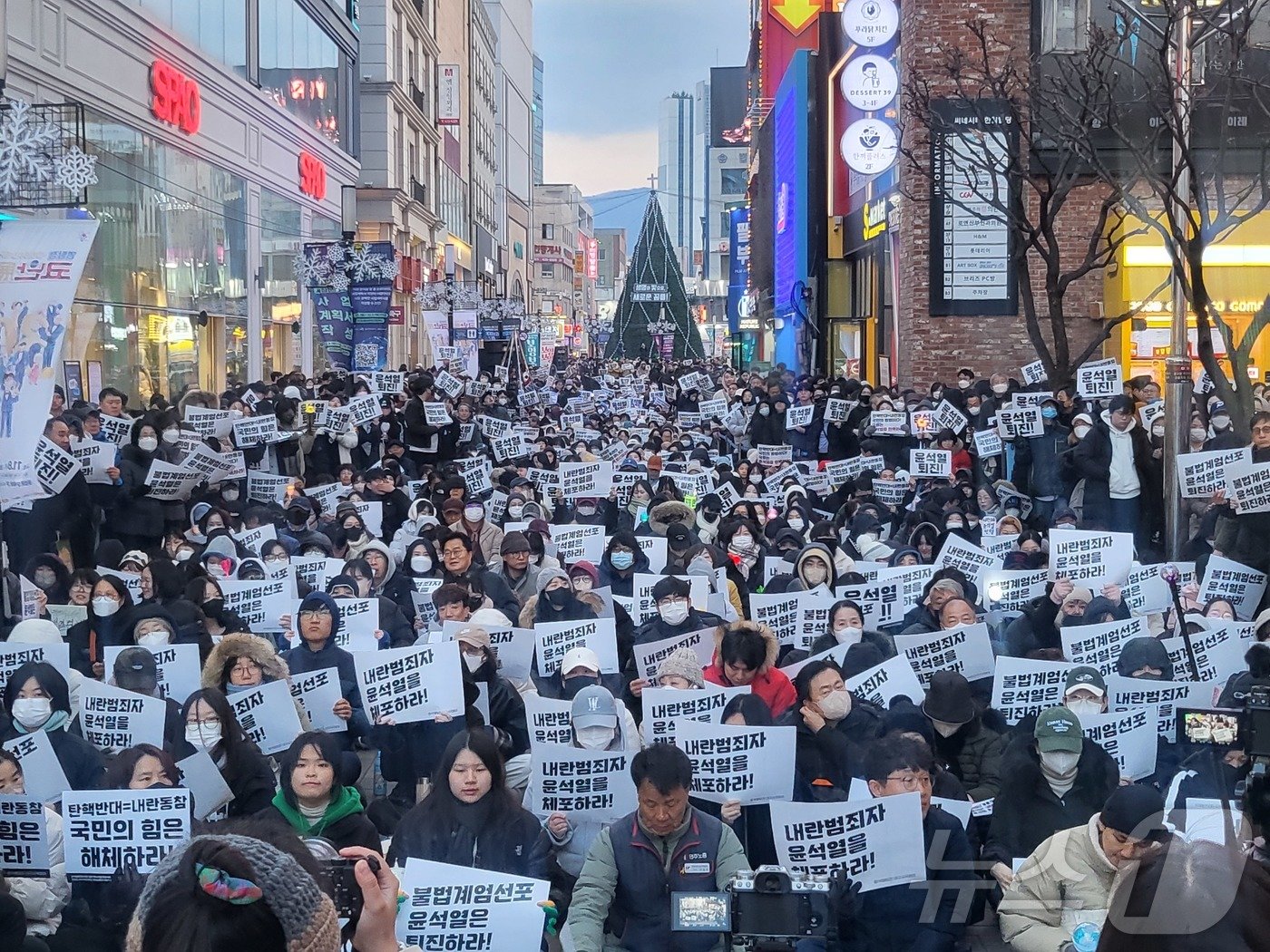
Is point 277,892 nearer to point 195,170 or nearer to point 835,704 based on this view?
point 835,704

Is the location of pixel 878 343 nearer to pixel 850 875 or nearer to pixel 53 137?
pixel 53 137

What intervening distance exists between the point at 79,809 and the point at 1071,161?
74.1 feet

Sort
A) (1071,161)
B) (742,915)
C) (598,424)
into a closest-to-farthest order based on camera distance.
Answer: (742,915) → (1071,161) → (598,424)

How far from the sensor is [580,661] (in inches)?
340

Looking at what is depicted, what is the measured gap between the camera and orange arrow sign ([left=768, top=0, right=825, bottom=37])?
61.2 metres

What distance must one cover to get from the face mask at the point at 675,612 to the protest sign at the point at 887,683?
5.92 ft

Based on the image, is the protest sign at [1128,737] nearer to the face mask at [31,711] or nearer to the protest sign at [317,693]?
the protest sign at [317,693]

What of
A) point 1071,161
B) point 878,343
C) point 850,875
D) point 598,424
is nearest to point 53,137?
point 850,875

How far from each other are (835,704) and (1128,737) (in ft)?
4.44

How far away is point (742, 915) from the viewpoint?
4.88 meters

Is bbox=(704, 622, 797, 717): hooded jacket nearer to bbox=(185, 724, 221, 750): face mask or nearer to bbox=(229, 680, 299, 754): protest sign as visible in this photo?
bbox=(229, 680, 299, 754): protest sign

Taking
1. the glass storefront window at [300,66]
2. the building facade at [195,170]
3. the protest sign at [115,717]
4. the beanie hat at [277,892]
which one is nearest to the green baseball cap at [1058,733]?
the protest sign at [115,717]

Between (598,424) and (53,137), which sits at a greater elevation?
(53,137)

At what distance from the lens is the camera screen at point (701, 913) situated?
5.10m
